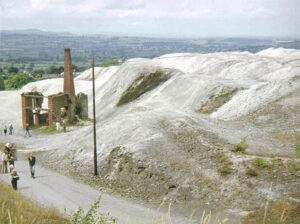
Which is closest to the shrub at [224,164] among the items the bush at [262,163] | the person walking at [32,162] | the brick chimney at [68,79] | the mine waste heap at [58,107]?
the bush at [262,163]

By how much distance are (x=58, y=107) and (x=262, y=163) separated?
1037 inches

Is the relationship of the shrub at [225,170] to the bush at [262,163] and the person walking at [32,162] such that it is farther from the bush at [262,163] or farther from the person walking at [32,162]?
the person walking at [32,162]

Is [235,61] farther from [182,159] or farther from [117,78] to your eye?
[182,159]

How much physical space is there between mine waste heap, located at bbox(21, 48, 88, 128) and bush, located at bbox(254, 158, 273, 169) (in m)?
23.2

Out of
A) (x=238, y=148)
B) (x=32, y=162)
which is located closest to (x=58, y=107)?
(x=32, y=162)

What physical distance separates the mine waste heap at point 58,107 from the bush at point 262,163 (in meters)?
23.2

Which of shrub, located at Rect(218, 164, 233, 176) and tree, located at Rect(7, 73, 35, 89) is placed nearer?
shrub, located at Rect(218, 164, 233, 176)

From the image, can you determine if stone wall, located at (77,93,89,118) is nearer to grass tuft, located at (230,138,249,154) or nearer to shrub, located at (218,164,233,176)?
grass tuft, located at (230,138,249,154)

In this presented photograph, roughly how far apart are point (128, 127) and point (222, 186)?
9029 millimetres

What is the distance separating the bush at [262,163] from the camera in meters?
19.7

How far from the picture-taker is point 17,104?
190 feet

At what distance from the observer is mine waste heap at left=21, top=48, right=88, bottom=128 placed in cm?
4100

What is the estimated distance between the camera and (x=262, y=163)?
65.3 ft

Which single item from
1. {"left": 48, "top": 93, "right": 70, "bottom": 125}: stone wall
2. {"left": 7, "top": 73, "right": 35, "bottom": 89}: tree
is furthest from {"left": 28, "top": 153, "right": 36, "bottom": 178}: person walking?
{"left": 7, "top": 73, "right": 35, "bottom": 89}: tree
